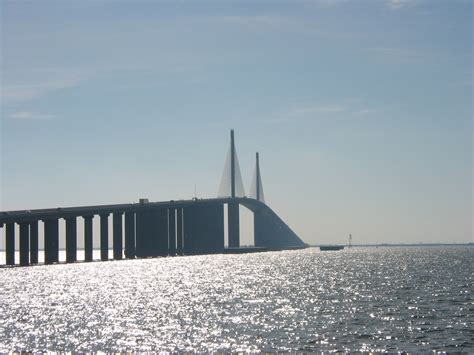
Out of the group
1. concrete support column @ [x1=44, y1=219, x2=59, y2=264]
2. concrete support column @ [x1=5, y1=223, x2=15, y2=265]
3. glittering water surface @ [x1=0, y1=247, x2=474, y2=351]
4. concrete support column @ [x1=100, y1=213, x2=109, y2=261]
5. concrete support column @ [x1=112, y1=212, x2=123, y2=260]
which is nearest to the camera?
glittering water surface @ [x1=0, y1=247, x2=474, y2=351]

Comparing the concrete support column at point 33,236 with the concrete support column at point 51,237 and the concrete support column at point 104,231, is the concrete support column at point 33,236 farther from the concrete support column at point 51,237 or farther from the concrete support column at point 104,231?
the concrete support column at point 104,231

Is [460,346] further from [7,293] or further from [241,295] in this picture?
[7,293]

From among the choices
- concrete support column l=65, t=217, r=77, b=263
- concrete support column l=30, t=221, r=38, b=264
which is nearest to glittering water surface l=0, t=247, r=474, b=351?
concrete support column l=30, t=221, r=38, b=264

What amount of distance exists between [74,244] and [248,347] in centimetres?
13215

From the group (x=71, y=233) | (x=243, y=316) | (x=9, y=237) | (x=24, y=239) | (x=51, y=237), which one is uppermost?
(x=71, y=233)

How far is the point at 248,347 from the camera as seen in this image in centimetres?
5028

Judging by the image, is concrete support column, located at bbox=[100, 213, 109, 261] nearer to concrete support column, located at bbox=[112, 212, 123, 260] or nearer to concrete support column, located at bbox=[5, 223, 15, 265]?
concrete support column, located at bbox=[112, 212, 123, 260]

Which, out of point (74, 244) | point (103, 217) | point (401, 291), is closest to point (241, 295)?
point (401, 291)

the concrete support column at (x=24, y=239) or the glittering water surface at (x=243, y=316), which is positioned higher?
the concrete support column at (x=24, y=239)

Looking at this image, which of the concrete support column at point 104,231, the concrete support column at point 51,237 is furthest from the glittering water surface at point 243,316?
the concrete support column at point 104,231

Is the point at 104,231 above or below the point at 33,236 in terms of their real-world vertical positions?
above

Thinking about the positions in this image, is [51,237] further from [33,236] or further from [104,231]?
[104,231]

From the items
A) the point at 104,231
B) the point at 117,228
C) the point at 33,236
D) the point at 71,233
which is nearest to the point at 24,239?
the point at 33,236

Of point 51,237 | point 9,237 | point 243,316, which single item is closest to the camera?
point 243,316
